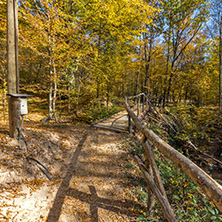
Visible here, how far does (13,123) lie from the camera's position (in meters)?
3.88

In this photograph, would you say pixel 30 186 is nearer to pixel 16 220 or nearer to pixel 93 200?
pixel 16 220

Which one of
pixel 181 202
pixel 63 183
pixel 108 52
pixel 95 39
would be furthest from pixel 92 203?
pixel 108 52

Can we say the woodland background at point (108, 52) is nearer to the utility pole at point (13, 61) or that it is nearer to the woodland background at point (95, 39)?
the woodland background at point (95, 39)

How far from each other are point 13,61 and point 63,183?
3.74 metres

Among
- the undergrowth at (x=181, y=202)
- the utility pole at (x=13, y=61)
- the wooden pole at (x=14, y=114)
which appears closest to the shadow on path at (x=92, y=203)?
the undergrowth at (x=181, y=202)

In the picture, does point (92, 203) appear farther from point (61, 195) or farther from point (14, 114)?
point (14, 114)

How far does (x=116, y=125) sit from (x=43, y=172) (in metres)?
4.80

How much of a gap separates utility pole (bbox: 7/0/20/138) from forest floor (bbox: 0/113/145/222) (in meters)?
0.57

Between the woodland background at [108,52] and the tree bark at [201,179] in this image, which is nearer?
the tree bark at [201,179]

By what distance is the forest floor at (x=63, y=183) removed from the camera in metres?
2.78

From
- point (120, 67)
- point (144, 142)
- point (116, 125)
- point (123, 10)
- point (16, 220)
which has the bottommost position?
point (16, 220)

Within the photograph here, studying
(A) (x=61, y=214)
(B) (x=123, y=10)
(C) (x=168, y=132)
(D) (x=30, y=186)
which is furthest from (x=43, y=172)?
(B) (x=123, y=10)

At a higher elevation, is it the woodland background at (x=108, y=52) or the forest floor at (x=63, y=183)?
the woodland background at (x=108, y=52)

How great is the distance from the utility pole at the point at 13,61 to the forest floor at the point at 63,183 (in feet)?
1.85
